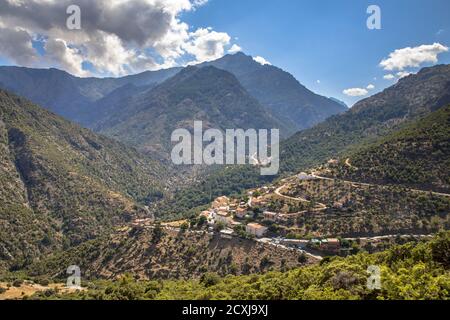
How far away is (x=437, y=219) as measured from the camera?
220ft

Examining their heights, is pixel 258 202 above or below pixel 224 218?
above

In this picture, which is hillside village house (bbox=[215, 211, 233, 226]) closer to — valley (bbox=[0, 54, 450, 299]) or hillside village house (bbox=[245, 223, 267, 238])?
valley (bbox=[0, 54, 450, 299])

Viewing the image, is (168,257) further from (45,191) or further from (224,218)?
(45,191)

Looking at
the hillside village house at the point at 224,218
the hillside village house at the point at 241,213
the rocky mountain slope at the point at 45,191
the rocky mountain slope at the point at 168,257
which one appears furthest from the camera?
the rocky mountain slope at the point at 45,191

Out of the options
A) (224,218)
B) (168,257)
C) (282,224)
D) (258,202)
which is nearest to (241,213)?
(224,218)

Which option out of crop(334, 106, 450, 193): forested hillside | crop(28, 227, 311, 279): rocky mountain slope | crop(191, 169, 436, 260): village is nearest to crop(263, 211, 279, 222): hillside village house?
crop(191, 169, 436, 260): village

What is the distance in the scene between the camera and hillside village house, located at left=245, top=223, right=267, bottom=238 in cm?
7188

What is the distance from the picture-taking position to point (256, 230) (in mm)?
72250

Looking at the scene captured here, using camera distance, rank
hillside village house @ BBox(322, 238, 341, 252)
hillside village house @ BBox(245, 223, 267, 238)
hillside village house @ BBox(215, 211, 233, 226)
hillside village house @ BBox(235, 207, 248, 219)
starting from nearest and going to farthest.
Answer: hillside village house @ BBox(322, 238, 341, 252)
hillside village house @ BBox(245, 223, 267, 238)
hillside village house @ BBox(215, 211, 233, 226)
hillside village house @ BBox(235, 207, 248, 219)

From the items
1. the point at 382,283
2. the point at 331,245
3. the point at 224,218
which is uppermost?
the point at 382,283

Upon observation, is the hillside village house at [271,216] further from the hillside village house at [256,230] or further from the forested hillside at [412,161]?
the forested hillside at [412,161]

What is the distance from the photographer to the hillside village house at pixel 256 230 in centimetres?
7188

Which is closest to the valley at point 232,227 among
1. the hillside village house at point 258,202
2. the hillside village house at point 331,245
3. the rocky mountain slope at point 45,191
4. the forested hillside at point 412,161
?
the hillside village house at point 331,245
